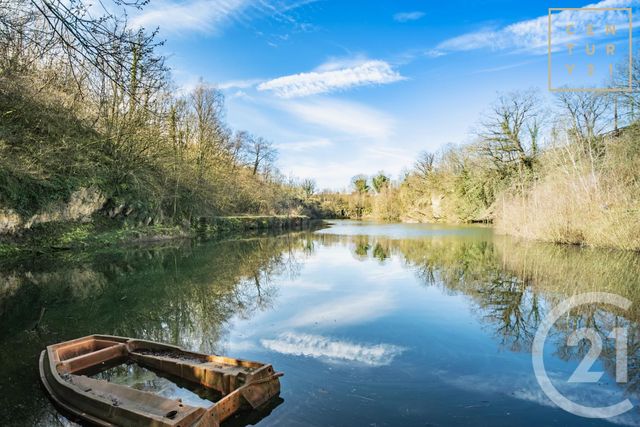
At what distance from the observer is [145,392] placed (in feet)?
12.4

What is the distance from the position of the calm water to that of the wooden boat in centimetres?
18

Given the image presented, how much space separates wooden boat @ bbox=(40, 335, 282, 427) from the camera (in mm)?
3387

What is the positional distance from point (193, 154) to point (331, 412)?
84.7 feet

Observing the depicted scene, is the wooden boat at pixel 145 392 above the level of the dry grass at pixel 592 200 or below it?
below

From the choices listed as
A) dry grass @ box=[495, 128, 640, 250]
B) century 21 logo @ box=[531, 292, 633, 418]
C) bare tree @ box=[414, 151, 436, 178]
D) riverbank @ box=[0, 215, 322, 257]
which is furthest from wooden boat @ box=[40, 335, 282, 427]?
bare tree @ box=[414, 151, 436, 178]

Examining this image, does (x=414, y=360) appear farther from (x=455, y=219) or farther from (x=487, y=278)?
(x=455, y=219)

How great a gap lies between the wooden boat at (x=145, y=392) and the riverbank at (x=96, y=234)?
12390mm

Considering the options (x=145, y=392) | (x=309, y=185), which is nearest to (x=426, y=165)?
(x=309, y=185)

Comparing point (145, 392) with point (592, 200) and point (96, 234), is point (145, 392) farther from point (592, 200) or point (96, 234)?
point (592, 200)

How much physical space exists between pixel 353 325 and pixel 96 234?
16.4m

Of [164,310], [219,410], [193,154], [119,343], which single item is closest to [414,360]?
[219,410]

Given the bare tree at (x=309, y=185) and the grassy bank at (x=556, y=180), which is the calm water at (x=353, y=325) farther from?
the bare tree at (x=309, y=185)

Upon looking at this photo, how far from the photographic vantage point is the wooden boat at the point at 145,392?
339 cm

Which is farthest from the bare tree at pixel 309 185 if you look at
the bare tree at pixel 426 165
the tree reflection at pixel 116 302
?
the tree reflection at pixel 116 302
